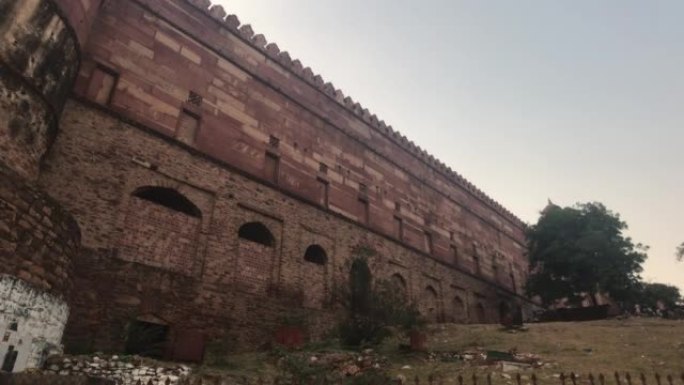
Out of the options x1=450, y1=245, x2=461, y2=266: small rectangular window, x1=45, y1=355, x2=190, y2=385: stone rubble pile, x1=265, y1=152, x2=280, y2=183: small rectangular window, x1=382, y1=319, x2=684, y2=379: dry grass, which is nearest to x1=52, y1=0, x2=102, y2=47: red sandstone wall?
x1=265, y1=152, x2=280, y2=183: small rectangular window

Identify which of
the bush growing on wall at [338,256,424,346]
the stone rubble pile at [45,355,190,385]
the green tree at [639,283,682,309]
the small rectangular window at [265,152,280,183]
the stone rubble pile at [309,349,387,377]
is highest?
the small rectangular window at [265,152,280,183]

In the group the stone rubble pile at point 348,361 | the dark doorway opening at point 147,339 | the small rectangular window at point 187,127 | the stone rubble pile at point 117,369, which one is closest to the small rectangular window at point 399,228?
the stone rubble pile at point 348,361

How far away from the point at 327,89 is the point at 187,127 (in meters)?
6.61

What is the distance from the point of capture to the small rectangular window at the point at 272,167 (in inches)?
534

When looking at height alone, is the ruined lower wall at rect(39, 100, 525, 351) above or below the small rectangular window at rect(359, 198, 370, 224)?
below

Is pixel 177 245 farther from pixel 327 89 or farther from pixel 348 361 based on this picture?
pixel 327 89

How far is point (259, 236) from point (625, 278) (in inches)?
691

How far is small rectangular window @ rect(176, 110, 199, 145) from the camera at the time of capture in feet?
38.6

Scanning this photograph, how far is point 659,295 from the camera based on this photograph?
24031 mm

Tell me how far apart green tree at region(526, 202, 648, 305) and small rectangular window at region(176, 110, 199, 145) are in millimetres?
18247

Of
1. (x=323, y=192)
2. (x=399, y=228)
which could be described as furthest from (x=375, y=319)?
(x=399, y=228)

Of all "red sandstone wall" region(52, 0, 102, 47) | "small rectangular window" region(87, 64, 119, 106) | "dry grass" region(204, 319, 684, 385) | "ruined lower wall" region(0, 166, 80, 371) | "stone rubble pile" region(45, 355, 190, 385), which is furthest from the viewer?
"small rectangular window" region(87, 64, 119, 106)

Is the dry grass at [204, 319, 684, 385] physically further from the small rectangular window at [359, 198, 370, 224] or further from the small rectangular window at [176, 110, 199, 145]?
the small rectangular window at [176, 110, 199, 145]

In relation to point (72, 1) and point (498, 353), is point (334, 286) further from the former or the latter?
point (72, 1)
